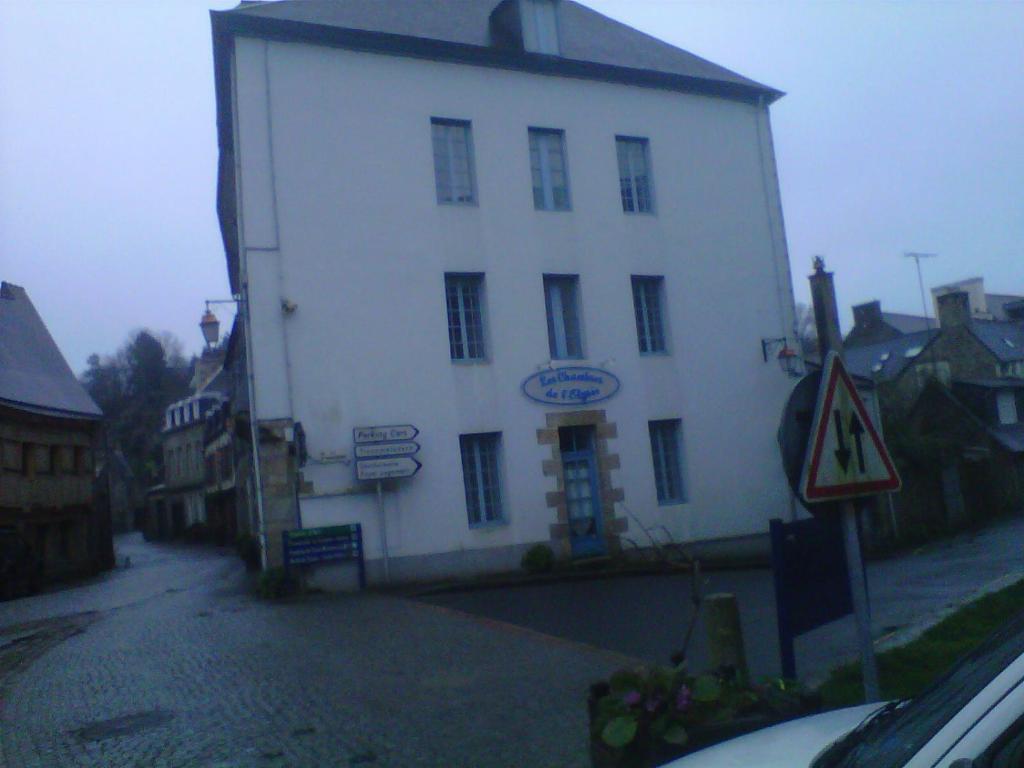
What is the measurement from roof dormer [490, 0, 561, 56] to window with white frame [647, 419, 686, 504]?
7.58m

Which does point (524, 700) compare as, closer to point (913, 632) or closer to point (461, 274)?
point (913, 632)

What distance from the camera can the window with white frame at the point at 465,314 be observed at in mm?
18109

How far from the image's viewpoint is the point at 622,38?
866 inches

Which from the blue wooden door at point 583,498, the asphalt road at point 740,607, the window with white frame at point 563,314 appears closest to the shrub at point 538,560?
the blue wooden door at point 583,498

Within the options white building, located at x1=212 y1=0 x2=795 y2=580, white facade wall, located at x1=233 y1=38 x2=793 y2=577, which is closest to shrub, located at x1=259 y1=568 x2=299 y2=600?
white building, located at x1=212 y1=0 x2=795 y2=580

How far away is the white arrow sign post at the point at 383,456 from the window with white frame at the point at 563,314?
3.68m

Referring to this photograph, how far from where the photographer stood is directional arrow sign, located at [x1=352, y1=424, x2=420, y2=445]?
1652cm

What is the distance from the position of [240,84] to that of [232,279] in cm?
1344

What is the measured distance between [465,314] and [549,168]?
11.4 ft

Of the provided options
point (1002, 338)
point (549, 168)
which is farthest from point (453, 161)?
point (1002, 338)

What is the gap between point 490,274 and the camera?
18297mm

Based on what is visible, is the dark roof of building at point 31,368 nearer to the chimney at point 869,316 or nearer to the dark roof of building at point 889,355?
the dark roof of building at point 889,355

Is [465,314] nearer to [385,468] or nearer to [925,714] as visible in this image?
[385,468]

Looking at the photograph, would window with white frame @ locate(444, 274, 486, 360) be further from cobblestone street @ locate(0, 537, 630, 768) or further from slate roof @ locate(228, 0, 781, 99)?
cobblestone street @ locate(0, 537, 630, 768)
